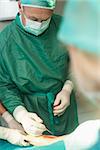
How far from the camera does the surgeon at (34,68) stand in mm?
1691

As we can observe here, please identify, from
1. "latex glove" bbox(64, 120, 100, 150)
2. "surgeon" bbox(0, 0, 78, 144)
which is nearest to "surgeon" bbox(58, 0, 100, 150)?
"latex glove" bbox(64, 120, 100, 150)

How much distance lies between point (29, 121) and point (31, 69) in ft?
0.89

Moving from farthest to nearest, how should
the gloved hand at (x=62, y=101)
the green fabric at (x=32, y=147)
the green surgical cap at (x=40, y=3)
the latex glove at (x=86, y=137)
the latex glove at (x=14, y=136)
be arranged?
the gloved hand at (x=62, y=101) < the green surgical cap at (x=40, y=3) < the latex glove at (x=14, y=136) < the green fabric at (x=32, y=147) < the latex glove at (x=86, y=137)

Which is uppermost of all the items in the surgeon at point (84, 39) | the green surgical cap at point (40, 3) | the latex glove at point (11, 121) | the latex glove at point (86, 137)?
the surgeon at point (84, 39)

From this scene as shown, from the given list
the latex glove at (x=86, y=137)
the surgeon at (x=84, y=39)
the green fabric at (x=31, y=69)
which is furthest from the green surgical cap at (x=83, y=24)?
the green fabric at (x=31, y=69)

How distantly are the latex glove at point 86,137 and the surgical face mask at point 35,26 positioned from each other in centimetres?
71

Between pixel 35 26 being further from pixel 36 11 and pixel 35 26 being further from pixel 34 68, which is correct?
pixel 34 68

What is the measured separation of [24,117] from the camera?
1637 millimetres

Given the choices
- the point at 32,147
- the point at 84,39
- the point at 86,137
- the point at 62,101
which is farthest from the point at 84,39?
the point at 62,101

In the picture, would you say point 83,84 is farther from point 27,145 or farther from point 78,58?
point 27,145

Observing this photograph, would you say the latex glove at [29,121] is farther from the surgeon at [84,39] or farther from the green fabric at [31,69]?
the surgeon at [84,39]

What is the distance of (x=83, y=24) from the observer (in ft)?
2.67

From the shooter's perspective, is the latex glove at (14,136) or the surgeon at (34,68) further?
the surgeon at (34,68)

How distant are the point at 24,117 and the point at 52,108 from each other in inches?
7.9
